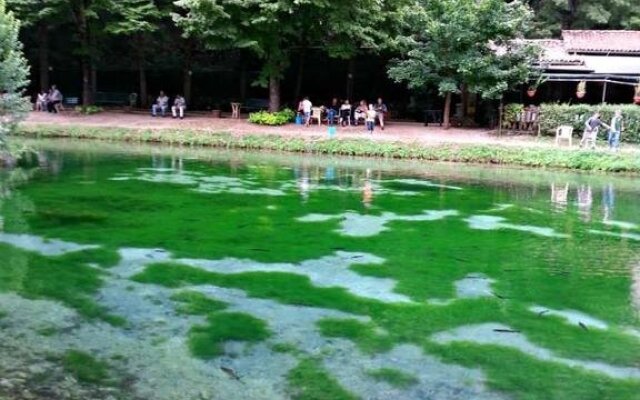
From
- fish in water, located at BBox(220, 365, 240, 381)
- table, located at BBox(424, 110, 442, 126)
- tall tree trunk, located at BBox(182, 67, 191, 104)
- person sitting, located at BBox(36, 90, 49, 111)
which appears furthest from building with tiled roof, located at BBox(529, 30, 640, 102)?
fish in water, located at BBox(220, 365, 240, 381)

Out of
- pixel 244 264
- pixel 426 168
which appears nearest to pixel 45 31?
pixel 426 168

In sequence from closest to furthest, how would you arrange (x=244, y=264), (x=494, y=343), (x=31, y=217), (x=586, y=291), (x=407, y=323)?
(x=494, y=343) → (x=407, y=323) → (x=586, y=291) → (x=244, y=264) → (x=31, y=217)

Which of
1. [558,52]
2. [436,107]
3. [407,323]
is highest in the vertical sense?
[558,52]

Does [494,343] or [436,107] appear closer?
Result: [494,343]

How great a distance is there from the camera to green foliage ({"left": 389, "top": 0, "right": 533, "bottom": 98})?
23812 mm

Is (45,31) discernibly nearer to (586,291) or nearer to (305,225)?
(305,225)

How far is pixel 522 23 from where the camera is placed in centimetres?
2477

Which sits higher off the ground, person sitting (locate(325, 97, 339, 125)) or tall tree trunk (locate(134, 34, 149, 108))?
tall tree trunk (locate(134, 34, 149, 108))

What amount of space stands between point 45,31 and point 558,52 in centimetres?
2063

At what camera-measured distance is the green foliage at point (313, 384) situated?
573 centimetres

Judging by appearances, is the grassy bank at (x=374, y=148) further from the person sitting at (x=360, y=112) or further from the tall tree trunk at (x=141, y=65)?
the tall tree trunk at (x=141, y=65)

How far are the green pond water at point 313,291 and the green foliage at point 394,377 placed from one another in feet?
0.08

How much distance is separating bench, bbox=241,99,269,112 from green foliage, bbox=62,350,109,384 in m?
24.6

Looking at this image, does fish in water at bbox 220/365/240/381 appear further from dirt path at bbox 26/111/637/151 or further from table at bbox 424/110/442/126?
table at bbox 424/110/442/126
